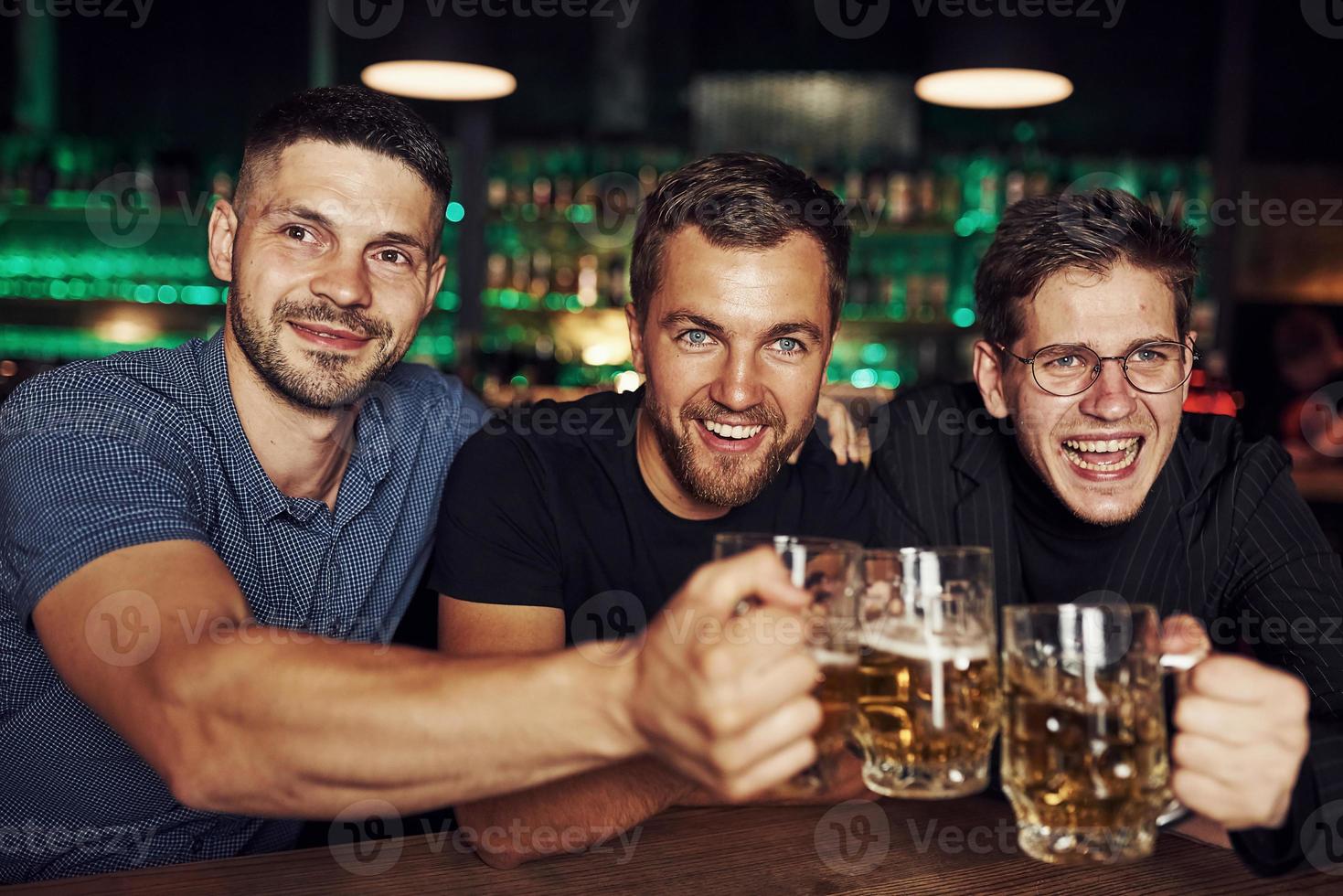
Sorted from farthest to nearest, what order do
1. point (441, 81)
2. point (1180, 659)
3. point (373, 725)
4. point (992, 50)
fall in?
1. point (441, 81)
2. point (992, 50)
3. point (1180, 659)
4. point (373, 725)

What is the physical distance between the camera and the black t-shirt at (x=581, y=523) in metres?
1.52

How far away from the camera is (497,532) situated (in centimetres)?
153

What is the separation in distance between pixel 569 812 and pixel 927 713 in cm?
42

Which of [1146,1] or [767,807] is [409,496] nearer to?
[767,807]

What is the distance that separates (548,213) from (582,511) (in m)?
3.35

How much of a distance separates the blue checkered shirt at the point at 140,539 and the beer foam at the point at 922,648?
68 centimetres

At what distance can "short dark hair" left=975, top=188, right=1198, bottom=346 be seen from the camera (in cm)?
162

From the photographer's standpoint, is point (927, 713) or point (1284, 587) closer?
point (927, 713)

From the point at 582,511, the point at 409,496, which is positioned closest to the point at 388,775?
the point at 582,511

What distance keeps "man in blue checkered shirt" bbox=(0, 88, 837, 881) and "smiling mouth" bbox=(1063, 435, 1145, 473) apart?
3.17 feet

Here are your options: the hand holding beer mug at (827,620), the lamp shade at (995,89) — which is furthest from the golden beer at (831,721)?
the lamp shade at (995,89)

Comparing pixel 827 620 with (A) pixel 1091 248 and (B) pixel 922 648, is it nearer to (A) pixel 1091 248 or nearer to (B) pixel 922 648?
(B) pixel 922 648

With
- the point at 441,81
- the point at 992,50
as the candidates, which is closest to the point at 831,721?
the point at 992,50

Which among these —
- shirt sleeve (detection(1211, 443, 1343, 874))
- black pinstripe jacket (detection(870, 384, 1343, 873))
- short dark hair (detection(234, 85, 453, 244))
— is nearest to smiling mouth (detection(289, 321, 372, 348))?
short dark hair (detection(234, 85, 453, 244))
